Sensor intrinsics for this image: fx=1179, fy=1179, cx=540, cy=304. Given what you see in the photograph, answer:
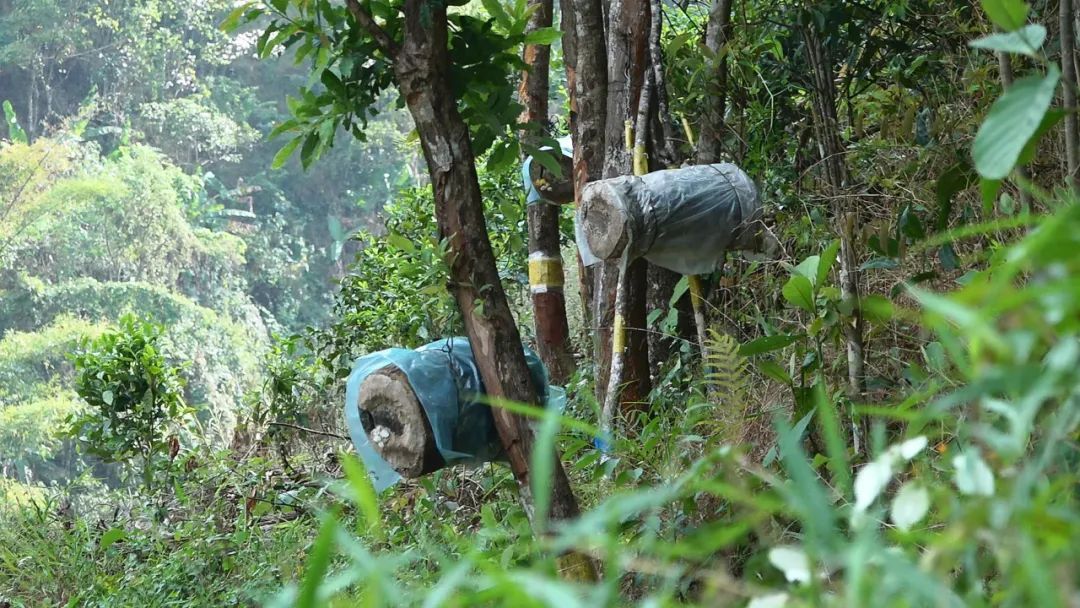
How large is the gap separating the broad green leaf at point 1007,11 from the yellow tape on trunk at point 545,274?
3.21m

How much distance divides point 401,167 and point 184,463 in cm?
1417

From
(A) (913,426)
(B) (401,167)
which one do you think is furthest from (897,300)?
(B) (401,167)

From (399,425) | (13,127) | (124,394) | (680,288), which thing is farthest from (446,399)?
(13,127)

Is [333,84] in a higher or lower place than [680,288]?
higher

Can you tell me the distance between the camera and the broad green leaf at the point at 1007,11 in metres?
0.74

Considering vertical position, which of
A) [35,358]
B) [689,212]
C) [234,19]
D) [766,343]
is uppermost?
[234,19]

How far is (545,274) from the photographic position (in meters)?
3.98

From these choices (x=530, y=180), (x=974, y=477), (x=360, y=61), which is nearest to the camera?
(x=974, y=477)

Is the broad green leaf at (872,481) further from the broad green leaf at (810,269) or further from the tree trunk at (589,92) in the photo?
the tree trunk at (589,92)

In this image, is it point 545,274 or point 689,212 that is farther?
point 545,274

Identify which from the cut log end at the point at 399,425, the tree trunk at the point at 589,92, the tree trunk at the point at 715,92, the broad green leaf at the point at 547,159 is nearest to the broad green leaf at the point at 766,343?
the broad green leaf at the point at 547,159

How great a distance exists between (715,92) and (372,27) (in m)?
1.60

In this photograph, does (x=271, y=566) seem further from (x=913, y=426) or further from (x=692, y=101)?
(x=913, y=426)

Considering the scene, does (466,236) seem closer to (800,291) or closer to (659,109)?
(800,291)
